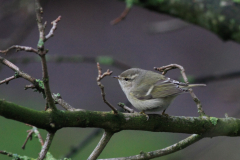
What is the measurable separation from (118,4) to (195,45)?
9.14 feet

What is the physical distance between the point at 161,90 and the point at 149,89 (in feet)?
0.68

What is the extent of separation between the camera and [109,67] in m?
8.38

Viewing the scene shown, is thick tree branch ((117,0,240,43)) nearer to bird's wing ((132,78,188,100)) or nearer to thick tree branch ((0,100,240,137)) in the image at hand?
bird's wing ((132,78,188,100))

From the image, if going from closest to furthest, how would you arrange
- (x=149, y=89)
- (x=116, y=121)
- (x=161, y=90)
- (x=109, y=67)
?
(x=116, y=121)
(x=161, y=90)
(x=149, y=89)
(x=109, y=67)

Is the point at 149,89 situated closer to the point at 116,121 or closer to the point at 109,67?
the point at 116,121

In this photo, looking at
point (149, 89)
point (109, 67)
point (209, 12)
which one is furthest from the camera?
point (109, 67)

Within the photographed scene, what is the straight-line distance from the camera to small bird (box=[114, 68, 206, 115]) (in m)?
3.16

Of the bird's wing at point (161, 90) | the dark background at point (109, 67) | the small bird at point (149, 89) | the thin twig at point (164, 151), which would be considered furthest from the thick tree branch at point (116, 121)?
the dark background at point (109, 67)

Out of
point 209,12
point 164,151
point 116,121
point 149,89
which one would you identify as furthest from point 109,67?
point 116,121

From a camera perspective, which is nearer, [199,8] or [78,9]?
[199,8]

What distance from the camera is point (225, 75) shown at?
3.94m

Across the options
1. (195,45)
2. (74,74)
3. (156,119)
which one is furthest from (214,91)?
(156,119)

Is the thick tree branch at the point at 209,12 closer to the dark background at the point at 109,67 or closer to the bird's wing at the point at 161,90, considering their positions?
the bird's wing at the point at 161,90

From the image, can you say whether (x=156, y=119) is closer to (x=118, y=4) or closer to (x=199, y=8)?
(x=199, y=8)
